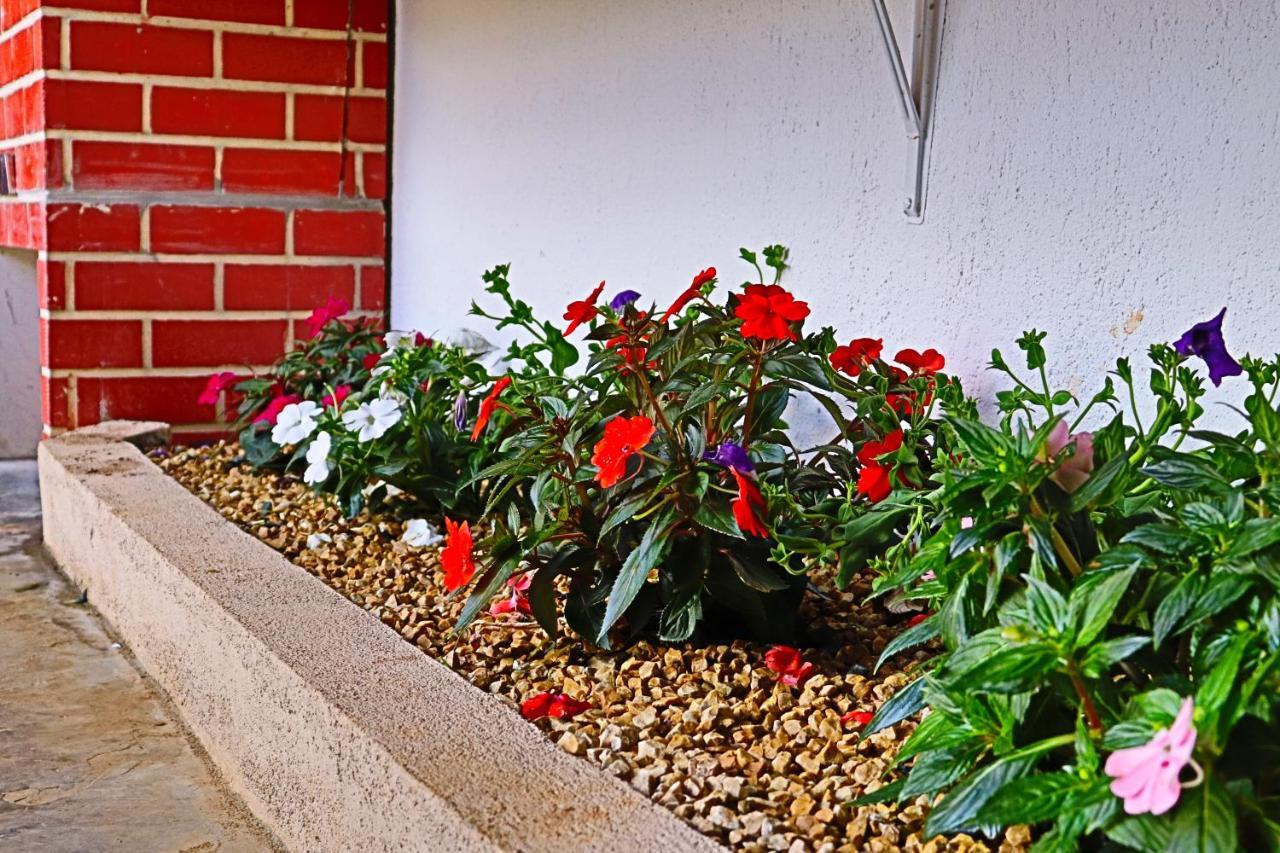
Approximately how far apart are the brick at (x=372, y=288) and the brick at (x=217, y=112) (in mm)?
396

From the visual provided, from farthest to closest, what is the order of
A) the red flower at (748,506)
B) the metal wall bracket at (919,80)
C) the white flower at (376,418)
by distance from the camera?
the white flower at (376,418) < the metal wall bracket at (919,80) < the red flower at (748,506)

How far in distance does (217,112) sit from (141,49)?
21cm

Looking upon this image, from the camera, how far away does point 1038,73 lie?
5.91 ft

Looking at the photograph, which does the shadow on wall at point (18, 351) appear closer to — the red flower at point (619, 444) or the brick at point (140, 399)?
the brick at point (140, 399)

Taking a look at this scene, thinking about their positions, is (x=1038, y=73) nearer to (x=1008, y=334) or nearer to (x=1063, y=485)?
(x=1008, y=334)

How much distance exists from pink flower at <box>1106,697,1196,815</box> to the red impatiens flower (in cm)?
72

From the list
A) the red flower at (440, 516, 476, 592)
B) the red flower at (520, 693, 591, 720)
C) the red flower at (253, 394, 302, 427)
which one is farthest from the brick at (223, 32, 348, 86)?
the red flower at (520, 693, 591, 720)

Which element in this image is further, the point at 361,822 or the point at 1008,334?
the point at 1008,334

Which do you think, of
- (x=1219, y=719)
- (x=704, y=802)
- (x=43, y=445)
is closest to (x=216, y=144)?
(x=43, y=445)

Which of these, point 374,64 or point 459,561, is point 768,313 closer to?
point 459,561

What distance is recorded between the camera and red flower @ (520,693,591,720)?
59.2 inches

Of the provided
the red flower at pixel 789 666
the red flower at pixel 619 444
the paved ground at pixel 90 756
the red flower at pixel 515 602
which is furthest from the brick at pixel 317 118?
the red flower at pixel 789 666

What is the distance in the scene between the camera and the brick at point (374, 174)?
3568 mm

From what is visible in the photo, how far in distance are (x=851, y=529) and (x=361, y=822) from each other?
0.57 meters
